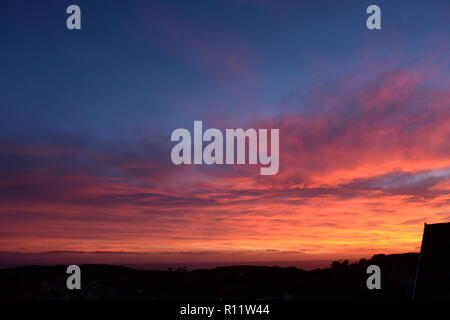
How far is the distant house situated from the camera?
Result: 2633 cm

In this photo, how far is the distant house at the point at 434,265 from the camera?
2633 centimetres

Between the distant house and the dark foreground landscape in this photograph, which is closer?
the distant house

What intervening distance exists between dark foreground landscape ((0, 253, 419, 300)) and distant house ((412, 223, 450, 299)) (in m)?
18.3

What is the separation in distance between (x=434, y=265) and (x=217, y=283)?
33006 millimetres

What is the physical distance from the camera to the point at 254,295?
51031 mm

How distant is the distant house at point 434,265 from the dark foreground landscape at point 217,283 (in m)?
18.3

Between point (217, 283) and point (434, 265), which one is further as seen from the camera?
point (217, 283)

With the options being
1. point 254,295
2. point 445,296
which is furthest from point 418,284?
point 254,295

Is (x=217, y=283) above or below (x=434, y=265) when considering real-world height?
below

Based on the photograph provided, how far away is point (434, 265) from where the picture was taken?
2727cm

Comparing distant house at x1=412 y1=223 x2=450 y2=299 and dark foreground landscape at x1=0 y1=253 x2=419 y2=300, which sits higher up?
distant house at x1=412 y1=223 x2=450 y2=299

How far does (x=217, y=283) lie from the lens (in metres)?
56.3
